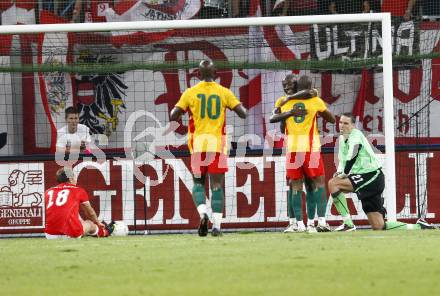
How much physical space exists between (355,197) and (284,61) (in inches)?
122

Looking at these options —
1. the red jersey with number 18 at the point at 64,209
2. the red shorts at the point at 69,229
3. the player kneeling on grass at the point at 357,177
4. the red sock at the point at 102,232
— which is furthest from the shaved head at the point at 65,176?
the player kneeling on grass at the point at 357,177

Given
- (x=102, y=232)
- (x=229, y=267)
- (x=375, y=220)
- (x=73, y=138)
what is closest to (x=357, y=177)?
(x=375, y=220)

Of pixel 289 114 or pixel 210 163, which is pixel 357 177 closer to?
pixel 289 114

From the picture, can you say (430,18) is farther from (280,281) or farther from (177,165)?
(280,281)

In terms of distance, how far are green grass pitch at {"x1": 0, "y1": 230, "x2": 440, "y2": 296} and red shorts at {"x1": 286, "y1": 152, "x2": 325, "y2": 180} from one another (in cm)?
222

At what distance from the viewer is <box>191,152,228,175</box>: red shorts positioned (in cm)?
1298

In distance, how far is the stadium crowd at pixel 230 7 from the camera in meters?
20.8

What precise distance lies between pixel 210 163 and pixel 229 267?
4.05 m

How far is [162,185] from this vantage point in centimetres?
1755

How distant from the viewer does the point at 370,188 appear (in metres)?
15.9

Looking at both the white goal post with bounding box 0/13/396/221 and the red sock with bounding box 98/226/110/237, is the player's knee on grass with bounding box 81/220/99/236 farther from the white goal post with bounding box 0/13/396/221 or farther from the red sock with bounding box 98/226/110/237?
the white goal post with bounding box 0/13/396/221

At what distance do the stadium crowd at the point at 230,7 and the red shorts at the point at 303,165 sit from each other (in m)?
7.01

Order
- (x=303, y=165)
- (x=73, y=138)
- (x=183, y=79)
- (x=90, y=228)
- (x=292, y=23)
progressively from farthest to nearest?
(x=183, y=79)
(x=73, y=138)
(x=292, y=23)
(x=90, y=228)
(x=303, y=165)

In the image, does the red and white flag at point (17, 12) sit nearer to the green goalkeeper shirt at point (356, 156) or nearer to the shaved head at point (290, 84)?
the green goalkeeper shirt at point (356, 156)
